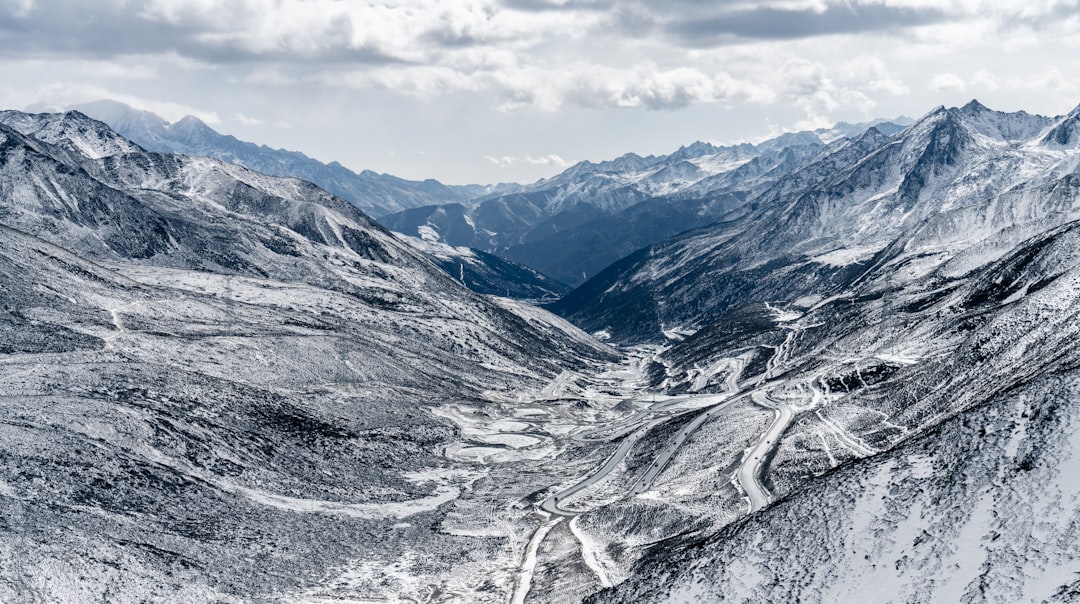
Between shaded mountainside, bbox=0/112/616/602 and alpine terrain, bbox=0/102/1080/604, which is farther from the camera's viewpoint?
shaded mountainside, bbox=0/112/616/602

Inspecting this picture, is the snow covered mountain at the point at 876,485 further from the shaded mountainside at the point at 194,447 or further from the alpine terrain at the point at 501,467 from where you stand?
the shaded mountainside at the point at 194,447

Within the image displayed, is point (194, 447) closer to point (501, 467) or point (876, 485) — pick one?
point (501, 467)

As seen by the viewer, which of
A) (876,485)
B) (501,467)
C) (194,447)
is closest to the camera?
(876,485)

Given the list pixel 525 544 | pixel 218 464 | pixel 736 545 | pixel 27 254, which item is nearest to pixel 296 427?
pixel 218 464

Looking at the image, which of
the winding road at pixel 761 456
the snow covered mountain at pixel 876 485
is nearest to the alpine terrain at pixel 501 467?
the snow covered mountain at pixel 876 485

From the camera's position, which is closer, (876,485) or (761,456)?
(876,485)

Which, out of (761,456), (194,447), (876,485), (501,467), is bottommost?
(501,467)

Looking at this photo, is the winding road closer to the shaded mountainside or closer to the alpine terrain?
the alpine terrain

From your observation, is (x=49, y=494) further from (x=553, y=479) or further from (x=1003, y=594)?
(x=1003, y=594)

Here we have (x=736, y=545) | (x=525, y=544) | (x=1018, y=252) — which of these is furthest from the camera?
(x=1018, y=252)

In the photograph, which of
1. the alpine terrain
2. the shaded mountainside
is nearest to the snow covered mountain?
the alpine terrain

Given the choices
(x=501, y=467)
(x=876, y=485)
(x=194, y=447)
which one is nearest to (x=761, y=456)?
(x=876, y=485)
